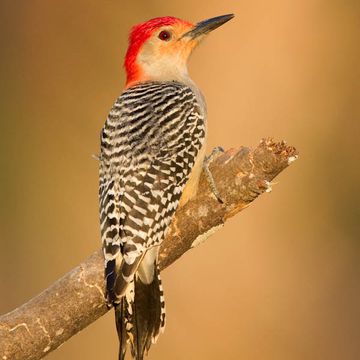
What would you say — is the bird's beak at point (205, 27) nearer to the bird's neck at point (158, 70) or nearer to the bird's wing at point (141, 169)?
the bird's neck at point (158, 70)

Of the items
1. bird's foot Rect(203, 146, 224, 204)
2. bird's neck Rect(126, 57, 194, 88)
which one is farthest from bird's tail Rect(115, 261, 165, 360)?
bird's neck Rect(126, 57, 194, 88)

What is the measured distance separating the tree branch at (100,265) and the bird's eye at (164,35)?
4.32 feet

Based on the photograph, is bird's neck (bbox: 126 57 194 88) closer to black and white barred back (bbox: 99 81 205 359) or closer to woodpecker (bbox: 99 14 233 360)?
woodpecker (bbox: 99 14 233 360)

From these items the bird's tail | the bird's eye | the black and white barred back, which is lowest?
the bird's tail

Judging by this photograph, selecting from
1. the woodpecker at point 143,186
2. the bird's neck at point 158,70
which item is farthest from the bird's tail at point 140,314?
the bird's neck at point 158,70

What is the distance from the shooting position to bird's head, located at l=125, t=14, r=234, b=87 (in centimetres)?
600

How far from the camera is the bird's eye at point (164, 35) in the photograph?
19.8 ft

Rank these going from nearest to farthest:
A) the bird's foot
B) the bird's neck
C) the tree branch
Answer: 1. the tree branch
2. the bird's foot
3. the bird's neck

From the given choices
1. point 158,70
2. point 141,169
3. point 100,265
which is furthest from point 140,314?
point 158,70

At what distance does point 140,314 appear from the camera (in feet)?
15.8

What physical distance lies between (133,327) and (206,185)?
A: 87 centimetres

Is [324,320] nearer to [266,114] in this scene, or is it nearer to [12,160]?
[266,114]

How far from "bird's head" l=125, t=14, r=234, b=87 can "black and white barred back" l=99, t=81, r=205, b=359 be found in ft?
1.94

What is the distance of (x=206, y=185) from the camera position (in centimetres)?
504
